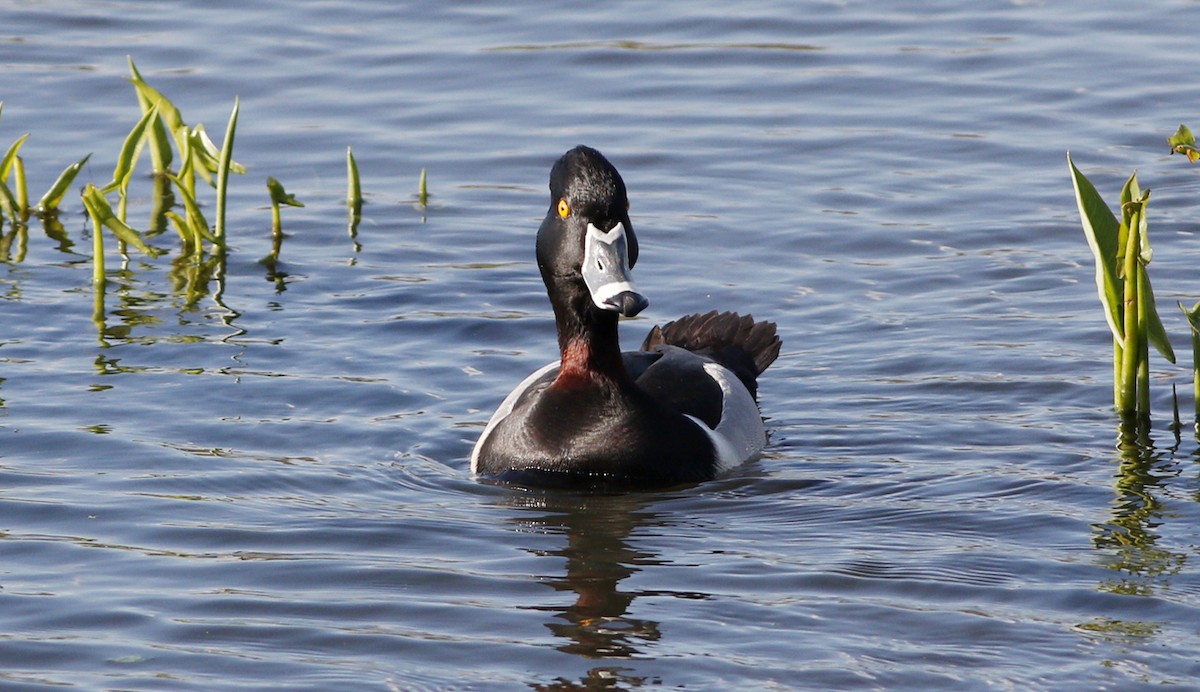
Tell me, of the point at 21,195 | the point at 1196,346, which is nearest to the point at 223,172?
the point at 21,195

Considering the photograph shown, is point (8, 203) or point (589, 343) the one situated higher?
point (8, 203)

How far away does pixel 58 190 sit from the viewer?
11477 mm

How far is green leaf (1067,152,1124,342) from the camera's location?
25.0ft

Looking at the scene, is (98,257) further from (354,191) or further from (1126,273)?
(1126,273)

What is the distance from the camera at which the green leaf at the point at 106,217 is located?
9844 mm

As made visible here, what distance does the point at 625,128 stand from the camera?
13648 mm

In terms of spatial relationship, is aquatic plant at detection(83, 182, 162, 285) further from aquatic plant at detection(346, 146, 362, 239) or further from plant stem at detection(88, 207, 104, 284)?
aquatic plant at detection(346, 146, 362, 239)

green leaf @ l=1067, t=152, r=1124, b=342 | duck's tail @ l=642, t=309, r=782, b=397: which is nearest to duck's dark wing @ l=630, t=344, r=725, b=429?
duck's tail @ l=642, t=309, r=782, b=397

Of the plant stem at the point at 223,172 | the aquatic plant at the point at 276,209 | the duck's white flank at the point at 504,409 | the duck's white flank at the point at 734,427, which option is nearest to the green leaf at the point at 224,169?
the plant stem at the point at 223,172

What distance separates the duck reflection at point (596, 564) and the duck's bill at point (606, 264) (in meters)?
0.83

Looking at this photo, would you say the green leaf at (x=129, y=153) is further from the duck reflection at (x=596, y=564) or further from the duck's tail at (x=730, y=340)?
the duck reflection at (x=596, y=564)

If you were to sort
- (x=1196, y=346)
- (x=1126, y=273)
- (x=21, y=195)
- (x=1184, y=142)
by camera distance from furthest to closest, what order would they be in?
(x=21, y=195) < (x=1196, y=346) < (x=1126, y=273) < (x=1184, y=142)

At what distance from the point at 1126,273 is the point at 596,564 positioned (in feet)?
8.37

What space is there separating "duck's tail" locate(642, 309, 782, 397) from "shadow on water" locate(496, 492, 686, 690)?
167 centimetres
